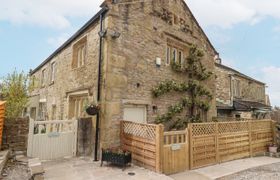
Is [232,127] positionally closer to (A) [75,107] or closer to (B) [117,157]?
(B) [117,157]

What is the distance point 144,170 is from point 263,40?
57.9 ft

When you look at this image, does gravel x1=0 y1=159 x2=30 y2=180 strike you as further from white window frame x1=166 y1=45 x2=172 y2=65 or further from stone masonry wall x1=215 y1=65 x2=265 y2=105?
stone masonry wall x1=215 y1=65 x2=265 y2=105

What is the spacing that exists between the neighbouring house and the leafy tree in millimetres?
Answer: 14478

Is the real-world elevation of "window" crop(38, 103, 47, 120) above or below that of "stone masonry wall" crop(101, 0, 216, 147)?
below

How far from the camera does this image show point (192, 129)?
27.4 ft

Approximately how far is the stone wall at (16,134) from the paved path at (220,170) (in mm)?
5467

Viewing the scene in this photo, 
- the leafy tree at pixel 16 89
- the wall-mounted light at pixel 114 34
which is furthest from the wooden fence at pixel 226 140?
the leafy tree at pixel 16 89

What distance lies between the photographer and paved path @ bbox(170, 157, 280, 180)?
717cm

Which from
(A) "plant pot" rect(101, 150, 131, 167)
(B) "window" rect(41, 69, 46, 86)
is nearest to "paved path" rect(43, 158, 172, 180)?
(A) "plant pot" rect(101, 150, 131, 167)

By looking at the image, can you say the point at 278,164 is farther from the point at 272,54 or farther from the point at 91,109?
the point at 272,54

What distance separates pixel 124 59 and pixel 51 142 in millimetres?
4464

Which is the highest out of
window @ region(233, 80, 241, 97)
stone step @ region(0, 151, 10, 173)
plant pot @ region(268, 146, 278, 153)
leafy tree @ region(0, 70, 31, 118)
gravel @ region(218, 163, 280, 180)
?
window @ region(233, 80, 241, 97)

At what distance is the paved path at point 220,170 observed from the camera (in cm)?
717

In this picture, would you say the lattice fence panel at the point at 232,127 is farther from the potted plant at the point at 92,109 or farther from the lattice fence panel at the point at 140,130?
the potted plant at the point at 92,109
